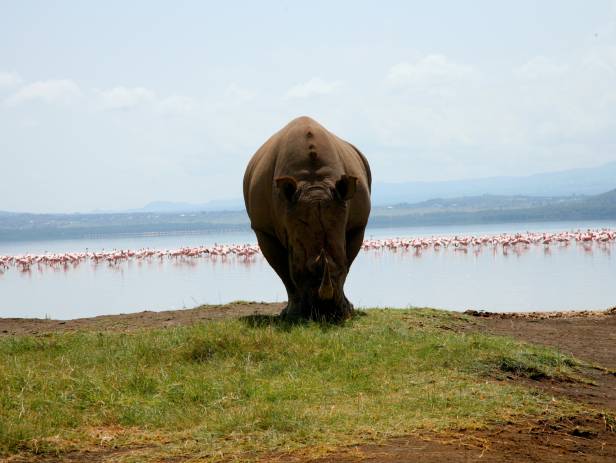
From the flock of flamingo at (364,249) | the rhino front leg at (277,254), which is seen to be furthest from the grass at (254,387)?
the flock of flamingo at (364,249)

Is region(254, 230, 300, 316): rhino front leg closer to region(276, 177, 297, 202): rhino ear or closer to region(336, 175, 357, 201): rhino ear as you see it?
region(276, 177, 297, 202): rhino ear

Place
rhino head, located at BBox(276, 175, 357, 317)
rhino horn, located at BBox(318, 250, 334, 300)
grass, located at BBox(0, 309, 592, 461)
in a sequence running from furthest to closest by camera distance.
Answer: rhino head, located at BBox(276, 175, 357, 317)
rhino horn, located at BBox(318, 250, 334, 300)
grass, located at BBox(0, 309, 592, 461)

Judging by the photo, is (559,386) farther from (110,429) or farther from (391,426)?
(110,429)

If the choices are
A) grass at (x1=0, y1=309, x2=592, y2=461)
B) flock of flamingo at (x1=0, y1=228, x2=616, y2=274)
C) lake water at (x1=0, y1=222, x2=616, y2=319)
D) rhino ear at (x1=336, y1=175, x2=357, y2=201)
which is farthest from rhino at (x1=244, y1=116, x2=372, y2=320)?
flock of flamingo at (x1=0, y1=228, x2=616, y2=274)

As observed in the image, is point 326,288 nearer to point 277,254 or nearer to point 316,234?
point 316,234

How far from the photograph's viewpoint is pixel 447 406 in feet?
24.4

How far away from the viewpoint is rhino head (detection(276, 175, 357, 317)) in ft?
37.8

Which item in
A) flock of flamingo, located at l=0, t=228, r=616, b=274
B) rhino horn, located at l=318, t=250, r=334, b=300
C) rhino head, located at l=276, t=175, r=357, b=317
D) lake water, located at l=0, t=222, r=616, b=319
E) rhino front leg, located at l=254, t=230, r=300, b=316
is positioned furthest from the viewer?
flock of flamingo, located at l=0, t=228, r=616, b=274

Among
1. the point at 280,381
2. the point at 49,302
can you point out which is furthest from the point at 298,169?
the point at 49,302

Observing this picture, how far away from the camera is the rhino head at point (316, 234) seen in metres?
11.5

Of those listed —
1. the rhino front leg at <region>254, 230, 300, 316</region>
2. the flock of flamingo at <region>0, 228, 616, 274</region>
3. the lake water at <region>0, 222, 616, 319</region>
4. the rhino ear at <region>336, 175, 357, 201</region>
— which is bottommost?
the lake water at <region>0, 222, 616, 319</region>

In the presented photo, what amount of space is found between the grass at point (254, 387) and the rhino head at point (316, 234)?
2.10ft

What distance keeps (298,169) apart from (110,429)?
564cm

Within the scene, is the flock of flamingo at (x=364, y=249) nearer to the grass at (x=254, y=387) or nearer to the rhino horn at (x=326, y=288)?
the rhino horn at (x=326, y=288)
